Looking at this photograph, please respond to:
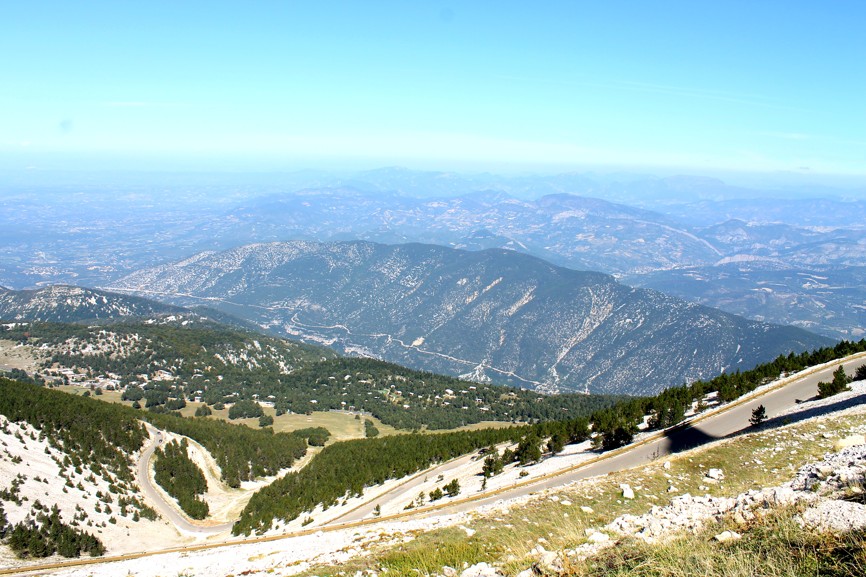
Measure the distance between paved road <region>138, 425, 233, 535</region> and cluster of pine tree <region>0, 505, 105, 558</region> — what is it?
12999 millimetres

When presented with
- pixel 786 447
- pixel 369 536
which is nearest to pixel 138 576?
pixel 369 536

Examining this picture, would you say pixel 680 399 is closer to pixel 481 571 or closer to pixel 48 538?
pixel 481 571

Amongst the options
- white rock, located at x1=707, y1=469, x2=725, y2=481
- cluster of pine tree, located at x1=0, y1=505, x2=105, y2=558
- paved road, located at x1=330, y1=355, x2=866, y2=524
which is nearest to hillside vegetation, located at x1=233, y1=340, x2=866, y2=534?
paved road, located at x1=330, y1=355, x2=866, y2=524

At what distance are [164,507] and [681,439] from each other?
59.3 metres

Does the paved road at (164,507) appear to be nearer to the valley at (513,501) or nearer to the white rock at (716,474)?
the valley at (513,501)

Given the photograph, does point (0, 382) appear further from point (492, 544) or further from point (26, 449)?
point (492, 544)

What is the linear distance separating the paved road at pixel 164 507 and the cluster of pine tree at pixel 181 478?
4.12 feet

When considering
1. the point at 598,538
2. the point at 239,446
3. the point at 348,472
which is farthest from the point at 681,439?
the point at 239,446

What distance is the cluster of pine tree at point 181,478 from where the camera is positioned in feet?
204

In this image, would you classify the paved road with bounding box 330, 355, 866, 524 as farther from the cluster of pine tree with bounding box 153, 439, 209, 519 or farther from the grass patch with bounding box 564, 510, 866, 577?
the cluster of pine tree with bounding box 153, 439, 209, 519

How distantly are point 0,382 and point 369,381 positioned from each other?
4258 inches

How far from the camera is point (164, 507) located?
6031 cm

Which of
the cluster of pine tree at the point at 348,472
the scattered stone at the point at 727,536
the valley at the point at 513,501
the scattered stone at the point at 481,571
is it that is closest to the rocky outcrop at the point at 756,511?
the scattered stone at the point at 727,536

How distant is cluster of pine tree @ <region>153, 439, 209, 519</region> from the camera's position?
204ft
